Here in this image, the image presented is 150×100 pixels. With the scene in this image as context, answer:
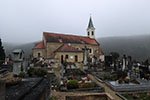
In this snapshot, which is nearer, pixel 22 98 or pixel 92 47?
pixel 22 98

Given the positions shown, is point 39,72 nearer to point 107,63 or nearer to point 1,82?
point 1,82

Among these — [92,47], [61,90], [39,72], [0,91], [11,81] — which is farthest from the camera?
[92,47]

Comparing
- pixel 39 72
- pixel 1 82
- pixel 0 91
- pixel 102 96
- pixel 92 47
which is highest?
pixel 92 47

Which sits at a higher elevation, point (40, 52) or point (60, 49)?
point (60, 49)

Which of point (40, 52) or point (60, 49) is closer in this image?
point (60, 49)

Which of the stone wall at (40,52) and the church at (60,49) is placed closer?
the church at (60,49)

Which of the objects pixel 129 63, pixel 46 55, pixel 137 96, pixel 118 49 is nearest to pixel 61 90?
pixel 137 96

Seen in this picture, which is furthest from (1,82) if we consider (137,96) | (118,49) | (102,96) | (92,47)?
(118,49)

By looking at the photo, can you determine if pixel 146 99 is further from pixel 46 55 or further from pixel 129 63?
pixel 46 55

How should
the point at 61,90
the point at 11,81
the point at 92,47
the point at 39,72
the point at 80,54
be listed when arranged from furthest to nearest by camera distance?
1. the point at 92,47
2. the point at 80,54
3. the point at 39,72
4. the point at 61,90
5. the point at 11,81

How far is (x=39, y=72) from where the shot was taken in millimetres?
9047

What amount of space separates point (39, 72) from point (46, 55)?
1535 cm

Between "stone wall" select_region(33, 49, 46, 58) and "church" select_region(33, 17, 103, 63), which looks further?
"stone wall" select_region(33, 49, 46, 58)

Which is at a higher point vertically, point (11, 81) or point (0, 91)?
point (0, 91)
